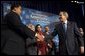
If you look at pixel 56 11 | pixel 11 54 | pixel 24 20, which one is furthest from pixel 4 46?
pixel 56 11

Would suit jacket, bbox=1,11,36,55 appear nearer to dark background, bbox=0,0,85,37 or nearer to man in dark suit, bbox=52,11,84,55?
man in dark suit, bbox=52,11,84,55

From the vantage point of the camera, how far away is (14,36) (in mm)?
2754

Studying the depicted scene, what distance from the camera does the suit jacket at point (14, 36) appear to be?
8.98ft

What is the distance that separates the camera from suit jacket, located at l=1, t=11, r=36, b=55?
2736 millimetres

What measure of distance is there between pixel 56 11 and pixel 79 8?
2.33 ft

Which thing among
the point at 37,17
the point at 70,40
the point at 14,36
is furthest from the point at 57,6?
the point at 14,36

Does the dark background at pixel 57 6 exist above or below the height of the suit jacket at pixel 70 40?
above

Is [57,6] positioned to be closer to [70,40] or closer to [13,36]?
[70,40]

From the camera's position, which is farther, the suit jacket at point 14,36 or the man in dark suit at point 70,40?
the man in dark suit at point 70,40

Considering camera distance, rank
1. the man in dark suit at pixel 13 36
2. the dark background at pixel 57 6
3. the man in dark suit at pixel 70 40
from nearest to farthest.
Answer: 1. the man in dark suit at pixel 13 36
2. the man in dark suit at pixel 70 40
3. the dark background at pixel 57 6

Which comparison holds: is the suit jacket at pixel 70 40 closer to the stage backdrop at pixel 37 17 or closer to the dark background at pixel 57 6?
the stage backdrop at pixel 37 17

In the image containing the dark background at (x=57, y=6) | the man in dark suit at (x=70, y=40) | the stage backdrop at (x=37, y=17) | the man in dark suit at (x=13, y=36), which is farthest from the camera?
the dark background at (x=57, y=6)

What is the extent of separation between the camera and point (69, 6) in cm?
659

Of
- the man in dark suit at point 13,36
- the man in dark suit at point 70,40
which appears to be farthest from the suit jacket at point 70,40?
the man in dark suit at point 13,36
